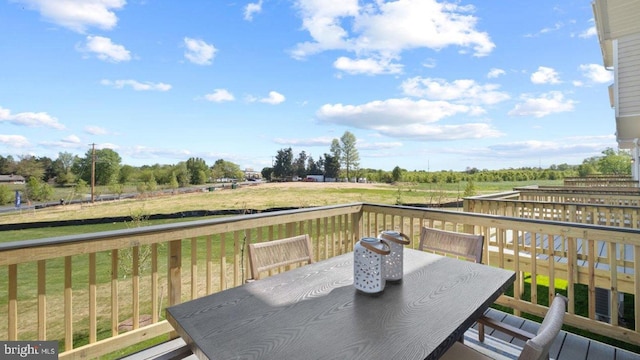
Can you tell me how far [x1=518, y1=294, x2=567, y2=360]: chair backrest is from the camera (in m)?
0.73

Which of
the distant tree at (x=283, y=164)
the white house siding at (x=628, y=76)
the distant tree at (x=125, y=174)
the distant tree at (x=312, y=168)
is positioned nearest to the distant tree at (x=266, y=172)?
the distant tree at (x=283, y=164)

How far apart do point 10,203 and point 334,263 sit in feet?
85.7

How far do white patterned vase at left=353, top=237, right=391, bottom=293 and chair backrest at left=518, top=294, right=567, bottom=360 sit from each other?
563mm

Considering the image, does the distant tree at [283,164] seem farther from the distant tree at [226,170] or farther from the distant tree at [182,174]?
the distant tree at [182,174]

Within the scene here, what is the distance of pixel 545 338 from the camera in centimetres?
79

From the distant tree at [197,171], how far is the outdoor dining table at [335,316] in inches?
1178

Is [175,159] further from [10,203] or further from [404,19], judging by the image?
[404,19]

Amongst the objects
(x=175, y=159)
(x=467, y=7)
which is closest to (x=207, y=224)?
(x=467, y=7)

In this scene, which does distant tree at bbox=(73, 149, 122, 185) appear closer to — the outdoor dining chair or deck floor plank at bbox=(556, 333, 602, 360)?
deck floor plank at bbox=(556, 333, 602, 360)

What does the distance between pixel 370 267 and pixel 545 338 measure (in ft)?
2.08

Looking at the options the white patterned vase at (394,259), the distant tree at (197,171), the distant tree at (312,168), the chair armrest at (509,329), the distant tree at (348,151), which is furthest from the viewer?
the distant tree at (312,168)

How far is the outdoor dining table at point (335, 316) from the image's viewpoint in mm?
896

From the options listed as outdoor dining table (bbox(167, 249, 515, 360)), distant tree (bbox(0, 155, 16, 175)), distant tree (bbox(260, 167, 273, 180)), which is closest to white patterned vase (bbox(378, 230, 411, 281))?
outdoor dining table (bbox(167, 249, 515, 360))

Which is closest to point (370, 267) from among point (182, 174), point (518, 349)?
point (518, 349)
